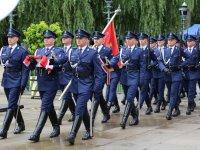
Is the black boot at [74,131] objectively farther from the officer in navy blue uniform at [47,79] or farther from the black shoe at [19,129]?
the black shoe at [19,129]

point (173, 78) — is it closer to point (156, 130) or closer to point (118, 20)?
point (156, 130)

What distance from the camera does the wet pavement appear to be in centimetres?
838

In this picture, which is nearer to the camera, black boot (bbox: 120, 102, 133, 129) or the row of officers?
the row of officers

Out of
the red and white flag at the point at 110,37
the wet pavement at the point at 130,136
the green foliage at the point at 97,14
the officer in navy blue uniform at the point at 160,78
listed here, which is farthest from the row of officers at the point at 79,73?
the green foliage at the point at 97,14

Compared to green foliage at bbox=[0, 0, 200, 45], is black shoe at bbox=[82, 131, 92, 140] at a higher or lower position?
lower

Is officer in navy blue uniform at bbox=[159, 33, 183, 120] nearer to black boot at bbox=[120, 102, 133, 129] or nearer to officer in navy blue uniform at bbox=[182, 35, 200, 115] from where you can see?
officer in navy blue uniform at bbox=[182, 35, 200, 115]

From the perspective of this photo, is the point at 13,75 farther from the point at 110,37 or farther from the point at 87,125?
the point at 110,37

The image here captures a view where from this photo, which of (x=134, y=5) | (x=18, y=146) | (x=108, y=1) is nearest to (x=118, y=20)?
(x=134, y=5)

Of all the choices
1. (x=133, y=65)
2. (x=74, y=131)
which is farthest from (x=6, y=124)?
(x=133, y=65)

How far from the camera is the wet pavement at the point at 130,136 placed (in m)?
8.38

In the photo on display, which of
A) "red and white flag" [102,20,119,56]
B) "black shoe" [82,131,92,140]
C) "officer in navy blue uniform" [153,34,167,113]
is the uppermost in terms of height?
"red and white flag" [102,20,119,56]

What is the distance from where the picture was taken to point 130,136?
370 inches

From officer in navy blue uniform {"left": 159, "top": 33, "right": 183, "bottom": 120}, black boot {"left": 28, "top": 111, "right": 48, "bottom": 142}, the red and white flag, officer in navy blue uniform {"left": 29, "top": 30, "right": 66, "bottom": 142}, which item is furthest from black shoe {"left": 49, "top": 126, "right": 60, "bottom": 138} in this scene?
the red and white flag

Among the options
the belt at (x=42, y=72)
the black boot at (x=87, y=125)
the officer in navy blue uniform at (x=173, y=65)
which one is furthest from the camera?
the officer in navy blue uniform at (x=173, y=65)
